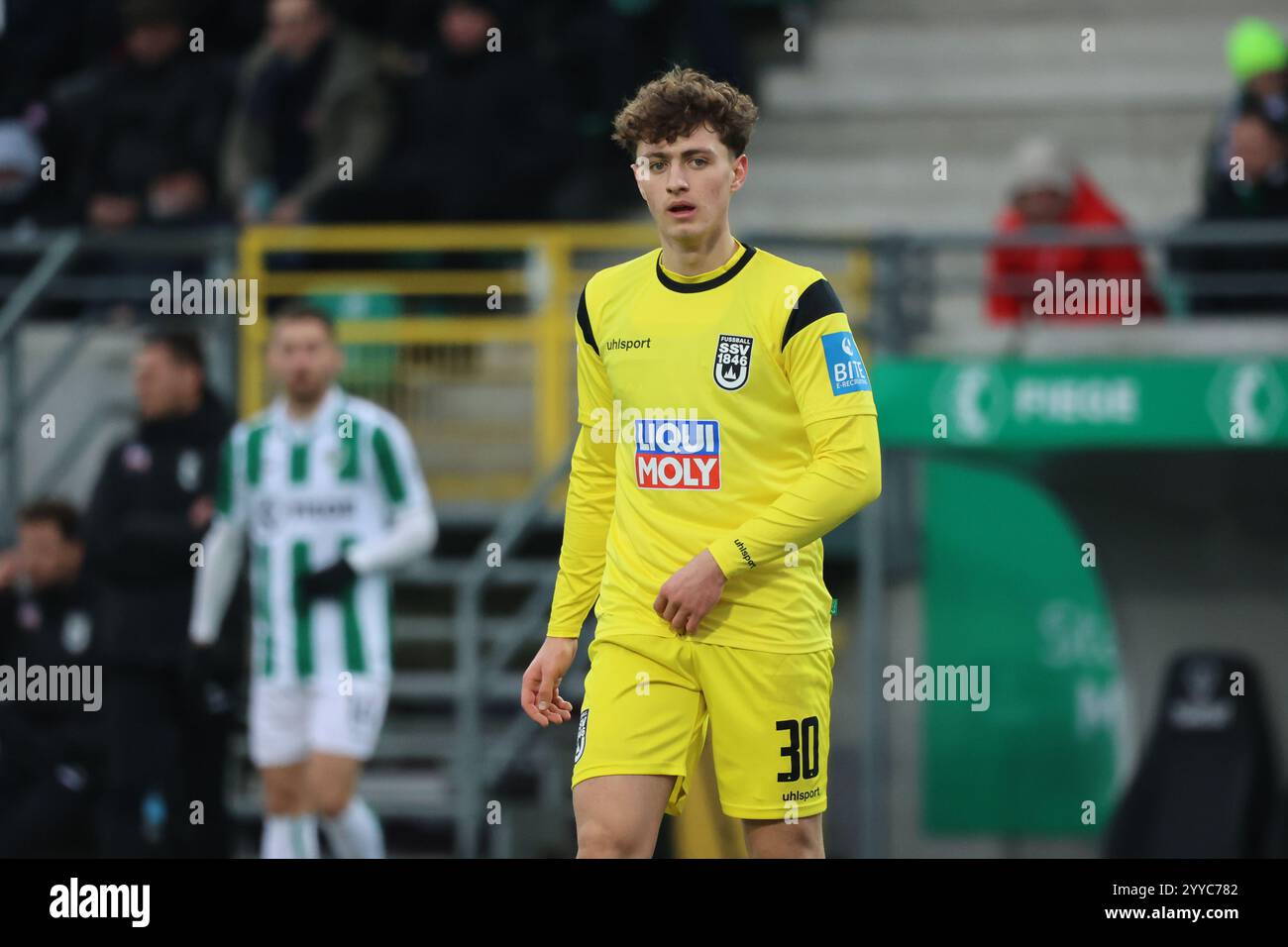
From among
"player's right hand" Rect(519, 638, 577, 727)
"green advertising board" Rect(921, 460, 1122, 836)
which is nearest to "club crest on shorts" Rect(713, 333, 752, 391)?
"player's right hand" Rect(519, 638, 577, 727)

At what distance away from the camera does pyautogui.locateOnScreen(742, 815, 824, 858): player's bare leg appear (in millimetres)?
5203

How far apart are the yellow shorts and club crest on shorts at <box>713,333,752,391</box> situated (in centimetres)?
58

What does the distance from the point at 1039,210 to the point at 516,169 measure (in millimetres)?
2498

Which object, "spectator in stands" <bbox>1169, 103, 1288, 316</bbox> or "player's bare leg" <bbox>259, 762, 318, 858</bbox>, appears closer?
"player's bare leg" <bbox>259, 762, 318, 858</bbox>

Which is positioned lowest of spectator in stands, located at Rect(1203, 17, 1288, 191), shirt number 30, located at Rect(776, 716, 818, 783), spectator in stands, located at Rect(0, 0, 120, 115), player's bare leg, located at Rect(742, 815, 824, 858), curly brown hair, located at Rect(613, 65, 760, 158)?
player's bare leg, located at Rect(742, 815, 824, 858)

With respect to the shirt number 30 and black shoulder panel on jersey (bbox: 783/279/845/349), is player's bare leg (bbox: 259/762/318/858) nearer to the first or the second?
the shirt number 30

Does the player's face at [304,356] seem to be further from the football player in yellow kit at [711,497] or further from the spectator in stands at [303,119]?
the football player in yellow kit at [711,497]

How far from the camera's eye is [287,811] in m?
8.81

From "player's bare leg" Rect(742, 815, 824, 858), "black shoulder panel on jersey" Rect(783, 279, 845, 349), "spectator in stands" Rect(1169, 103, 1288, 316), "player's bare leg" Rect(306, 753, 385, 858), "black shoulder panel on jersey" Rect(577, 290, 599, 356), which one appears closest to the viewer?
"black shoulder panel on jersey" Rect(783, 279, 845, 349)

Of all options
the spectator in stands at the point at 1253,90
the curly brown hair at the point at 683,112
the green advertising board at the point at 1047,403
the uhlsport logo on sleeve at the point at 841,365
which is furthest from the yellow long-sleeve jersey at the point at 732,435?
the spectator in stands at the point at 1253,90

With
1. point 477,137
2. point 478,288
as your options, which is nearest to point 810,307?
point 478,288

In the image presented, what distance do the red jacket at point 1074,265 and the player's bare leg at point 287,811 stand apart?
3.40m

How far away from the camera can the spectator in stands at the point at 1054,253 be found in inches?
379
